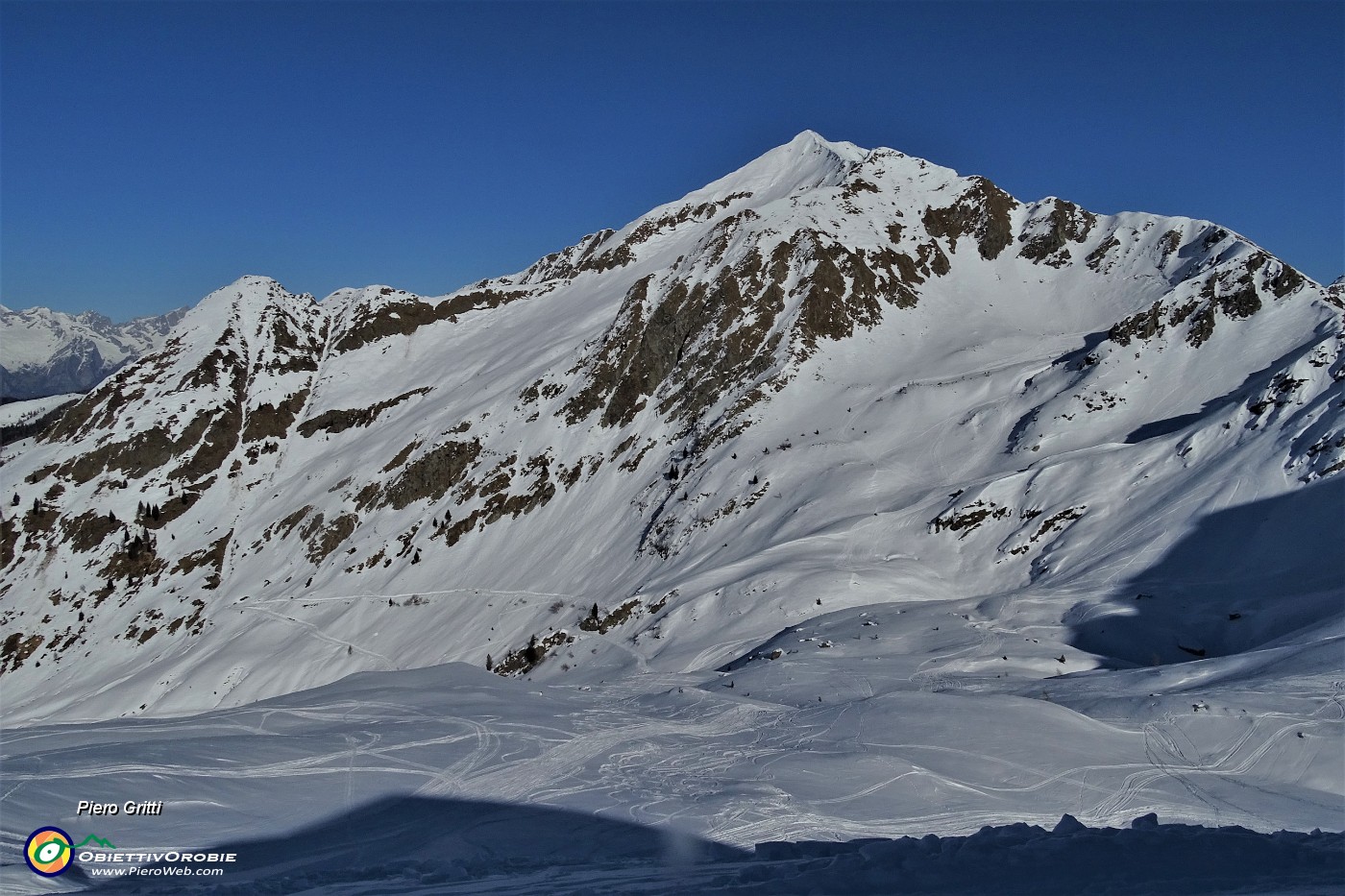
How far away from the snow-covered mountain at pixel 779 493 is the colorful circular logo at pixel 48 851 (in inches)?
191

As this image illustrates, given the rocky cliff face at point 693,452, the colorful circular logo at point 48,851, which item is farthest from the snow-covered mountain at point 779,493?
the colorful circular logo at point 48,851

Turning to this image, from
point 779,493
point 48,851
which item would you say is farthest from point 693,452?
point 48,851

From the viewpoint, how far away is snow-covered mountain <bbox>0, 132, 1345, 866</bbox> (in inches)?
806

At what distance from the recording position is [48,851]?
9711 millimetres

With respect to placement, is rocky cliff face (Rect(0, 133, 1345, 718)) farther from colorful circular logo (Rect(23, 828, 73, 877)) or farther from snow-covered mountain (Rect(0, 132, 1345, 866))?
colorful circular logo (Rect(23, 828, 73, 877))

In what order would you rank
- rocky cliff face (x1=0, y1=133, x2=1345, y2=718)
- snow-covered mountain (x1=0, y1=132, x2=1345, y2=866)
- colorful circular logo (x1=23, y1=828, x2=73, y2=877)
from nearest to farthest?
colorful circular logo (x1=23, y1=828, x2=73, y2=877)
snow-covered mountain (x1=0, y1=132, x2=1345, y2=866)
rocky cliff face (x1=0, y1=133, x2=1345, y2=718)

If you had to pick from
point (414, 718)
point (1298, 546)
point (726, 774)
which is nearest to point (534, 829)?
point (726, 774)

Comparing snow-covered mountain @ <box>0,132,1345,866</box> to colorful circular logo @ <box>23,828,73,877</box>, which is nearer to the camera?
colorful circular logo @ <box>23,828,73,877</box>

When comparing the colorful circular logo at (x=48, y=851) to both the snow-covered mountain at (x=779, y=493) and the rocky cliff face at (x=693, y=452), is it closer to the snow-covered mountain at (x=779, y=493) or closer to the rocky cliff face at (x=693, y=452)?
the snow-covered mountain at (x=779, y=493)

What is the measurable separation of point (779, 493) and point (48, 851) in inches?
1573

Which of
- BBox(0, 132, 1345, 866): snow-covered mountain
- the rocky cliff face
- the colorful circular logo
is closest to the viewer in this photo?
the colorful circular logo

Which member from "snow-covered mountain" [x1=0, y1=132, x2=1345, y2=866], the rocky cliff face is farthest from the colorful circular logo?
the rocky cliff face

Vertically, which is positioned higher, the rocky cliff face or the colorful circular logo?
the rocky cliff face

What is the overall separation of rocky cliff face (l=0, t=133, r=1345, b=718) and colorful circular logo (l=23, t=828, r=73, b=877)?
2365cm
